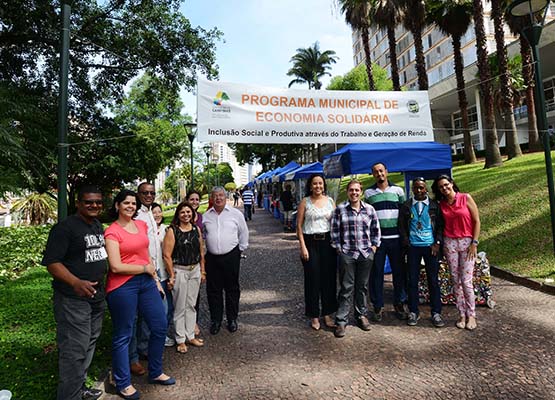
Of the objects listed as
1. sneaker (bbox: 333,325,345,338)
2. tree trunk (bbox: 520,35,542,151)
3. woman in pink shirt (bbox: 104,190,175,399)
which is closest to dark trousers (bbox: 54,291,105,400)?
woman in pink shirt (bbox: 104,190,175,399)

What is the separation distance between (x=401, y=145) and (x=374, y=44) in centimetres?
6454

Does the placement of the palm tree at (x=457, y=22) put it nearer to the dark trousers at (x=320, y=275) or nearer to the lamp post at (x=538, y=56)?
the lamp post at (x=538, y=56)

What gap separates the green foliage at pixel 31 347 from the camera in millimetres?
3094

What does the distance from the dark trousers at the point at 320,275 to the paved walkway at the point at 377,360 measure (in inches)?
12.5

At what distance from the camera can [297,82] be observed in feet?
121

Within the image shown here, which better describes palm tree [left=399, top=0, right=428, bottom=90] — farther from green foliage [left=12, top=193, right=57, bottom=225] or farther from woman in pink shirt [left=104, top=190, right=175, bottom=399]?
green foliage [left=12, top=193, right=57, bottom=225]

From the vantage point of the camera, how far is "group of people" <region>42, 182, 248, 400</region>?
2.52m

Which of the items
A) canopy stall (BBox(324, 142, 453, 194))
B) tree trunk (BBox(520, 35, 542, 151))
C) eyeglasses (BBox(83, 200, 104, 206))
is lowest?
eyeglasses (BBox(83, 200, 104, 206))

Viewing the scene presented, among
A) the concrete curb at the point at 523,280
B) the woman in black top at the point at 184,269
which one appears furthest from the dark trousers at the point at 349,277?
the concrete curb at the point at 523,280

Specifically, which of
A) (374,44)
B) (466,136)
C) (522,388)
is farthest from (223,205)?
(374,44)

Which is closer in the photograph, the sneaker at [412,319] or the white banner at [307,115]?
the sneaker at [412,319]

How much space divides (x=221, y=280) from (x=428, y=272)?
8.14 feet

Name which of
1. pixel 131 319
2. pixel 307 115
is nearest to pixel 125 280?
pixel 131 319

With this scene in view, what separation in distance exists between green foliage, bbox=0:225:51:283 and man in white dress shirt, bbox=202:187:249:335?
5.44 metres
